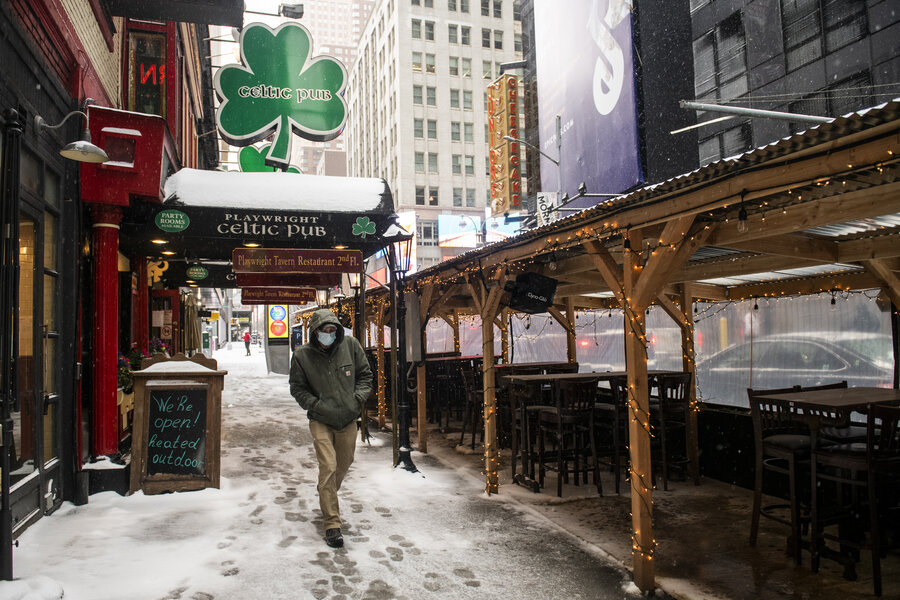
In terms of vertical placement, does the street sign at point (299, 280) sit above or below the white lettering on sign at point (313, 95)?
below

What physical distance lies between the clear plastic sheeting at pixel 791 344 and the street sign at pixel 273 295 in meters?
9.72

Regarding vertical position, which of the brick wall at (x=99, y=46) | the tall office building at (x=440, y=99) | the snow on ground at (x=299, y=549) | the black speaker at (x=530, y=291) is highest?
the tall office building at (x=440, y=99)

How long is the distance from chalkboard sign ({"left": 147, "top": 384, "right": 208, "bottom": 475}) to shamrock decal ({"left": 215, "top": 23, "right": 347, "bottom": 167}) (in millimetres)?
4480

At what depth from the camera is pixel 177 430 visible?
672cm

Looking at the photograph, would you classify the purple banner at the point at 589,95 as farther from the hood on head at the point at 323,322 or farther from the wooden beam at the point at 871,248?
the hood on head at the point at 323,322

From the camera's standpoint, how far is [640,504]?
5.03 m

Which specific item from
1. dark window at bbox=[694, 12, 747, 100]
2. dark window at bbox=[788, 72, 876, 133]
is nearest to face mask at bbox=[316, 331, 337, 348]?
dark window at bbox=[788, 72, 876, 133]

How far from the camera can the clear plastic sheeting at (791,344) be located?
10109mm

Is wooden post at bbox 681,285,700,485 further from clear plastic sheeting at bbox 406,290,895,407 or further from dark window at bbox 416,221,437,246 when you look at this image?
dark window at bbox 416,221,437,246

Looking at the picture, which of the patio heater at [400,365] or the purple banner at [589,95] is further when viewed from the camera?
the purple banner at [589,95]

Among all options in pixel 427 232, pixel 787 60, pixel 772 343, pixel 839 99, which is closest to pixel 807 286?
pixel 772 343

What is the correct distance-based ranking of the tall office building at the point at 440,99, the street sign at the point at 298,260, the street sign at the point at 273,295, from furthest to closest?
the tall office building at the point at 440,99, the street sign at the point at 273,295, the street sign at the point at 298,260

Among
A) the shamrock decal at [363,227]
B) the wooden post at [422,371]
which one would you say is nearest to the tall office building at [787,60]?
the wooden post at [422,371]

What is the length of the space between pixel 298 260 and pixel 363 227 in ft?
3.45
